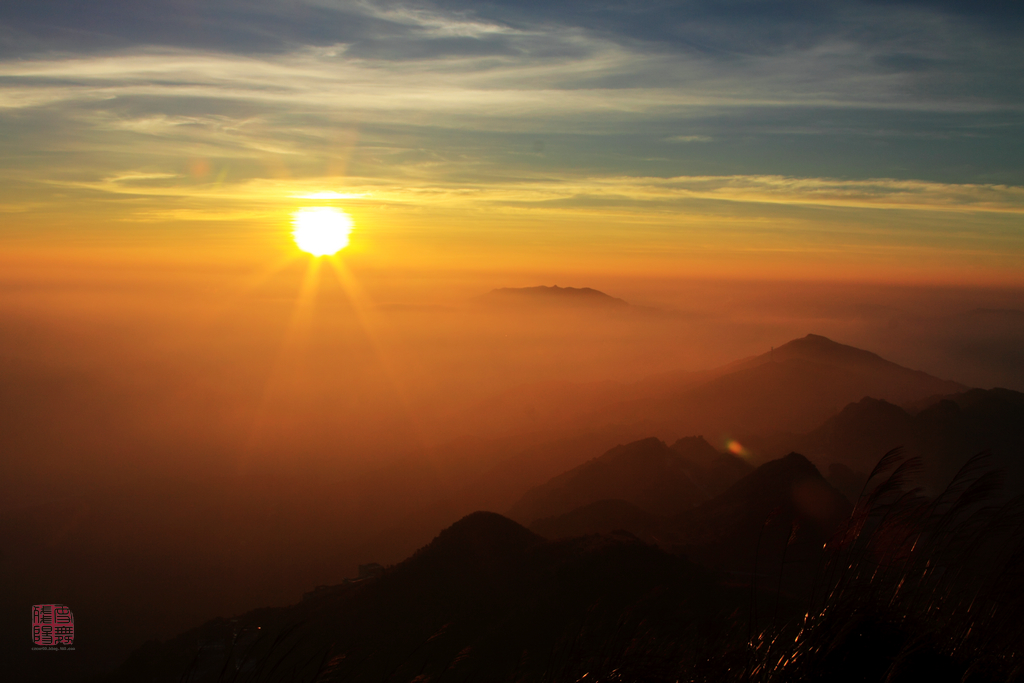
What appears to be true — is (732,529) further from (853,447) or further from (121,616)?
(121,616)

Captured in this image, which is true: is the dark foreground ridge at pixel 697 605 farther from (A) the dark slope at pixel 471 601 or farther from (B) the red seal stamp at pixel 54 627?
(B) the red seal stamp at pixel 54 627

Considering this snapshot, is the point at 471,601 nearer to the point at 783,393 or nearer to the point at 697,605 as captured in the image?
the point at 697,605

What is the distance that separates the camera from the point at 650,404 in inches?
6604

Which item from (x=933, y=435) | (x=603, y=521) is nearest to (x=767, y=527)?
(x=603, y=521)

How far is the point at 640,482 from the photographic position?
69375mm

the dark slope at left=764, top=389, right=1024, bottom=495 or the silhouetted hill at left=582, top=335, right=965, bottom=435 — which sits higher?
the silhouetted hill at left=582, top=335, right=965, bottom=435

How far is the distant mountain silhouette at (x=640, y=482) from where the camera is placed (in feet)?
218

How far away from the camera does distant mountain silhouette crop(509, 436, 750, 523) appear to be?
218ft

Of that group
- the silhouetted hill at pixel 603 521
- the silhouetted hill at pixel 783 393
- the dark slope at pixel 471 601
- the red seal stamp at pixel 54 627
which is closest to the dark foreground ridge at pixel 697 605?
the dark slope at pixel 471 601

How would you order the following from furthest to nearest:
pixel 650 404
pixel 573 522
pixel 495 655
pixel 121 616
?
pixel 650 404 < pixel 121 616 < pixel 573 522 < pixel 495 655

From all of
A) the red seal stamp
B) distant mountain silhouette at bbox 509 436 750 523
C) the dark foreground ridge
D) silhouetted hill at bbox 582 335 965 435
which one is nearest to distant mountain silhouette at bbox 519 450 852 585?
the dark foreground ridge

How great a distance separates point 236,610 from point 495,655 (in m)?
74.6

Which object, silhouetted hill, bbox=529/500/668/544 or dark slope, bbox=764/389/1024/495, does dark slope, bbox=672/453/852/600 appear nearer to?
silhouetted hill, bbox=529/500/668/544

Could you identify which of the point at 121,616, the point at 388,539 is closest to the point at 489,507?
the point at 388,539
